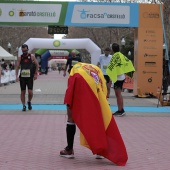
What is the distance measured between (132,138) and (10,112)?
16.2 ft

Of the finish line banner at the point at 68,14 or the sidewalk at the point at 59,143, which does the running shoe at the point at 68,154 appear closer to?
the sidewalk at the point at 59,143

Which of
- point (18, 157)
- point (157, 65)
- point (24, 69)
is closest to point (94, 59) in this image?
point (157, 65)

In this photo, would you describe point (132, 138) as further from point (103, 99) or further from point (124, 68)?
point (124, 68)

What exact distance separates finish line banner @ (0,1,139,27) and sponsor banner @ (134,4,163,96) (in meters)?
0.47

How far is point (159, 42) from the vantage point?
18.7 m

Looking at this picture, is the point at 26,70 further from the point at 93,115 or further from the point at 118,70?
the point at 93,115

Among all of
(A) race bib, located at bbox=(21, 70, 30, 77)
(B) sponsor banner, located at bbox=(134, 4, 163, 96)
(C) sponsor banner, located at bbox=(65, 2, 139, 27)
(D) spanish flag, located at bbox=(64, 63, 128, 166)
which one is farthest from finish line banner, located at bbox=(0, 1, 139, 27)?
(D) spanish flag, located at bbox=(64, 63, 128, 166)

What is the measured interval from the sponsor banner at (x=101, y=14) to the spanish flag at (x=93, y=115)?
39.1 ft

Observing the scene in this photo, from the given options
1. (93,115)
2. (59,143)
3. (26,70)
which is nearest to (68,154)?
(93,115)

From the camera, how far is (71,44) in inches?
1314

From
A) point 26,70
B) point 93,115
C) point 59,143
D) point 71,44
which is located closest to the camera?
point 93,115

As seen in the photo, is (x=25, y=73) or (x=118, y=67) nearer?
(x=118, y=67)

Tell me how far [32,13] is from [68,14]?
139cm

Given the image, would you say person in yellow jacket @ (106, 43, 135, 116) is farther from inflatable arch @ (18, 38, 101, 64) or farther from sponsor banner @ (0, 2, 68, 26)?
inflatable arch @ (18, 38, 101, 64)
